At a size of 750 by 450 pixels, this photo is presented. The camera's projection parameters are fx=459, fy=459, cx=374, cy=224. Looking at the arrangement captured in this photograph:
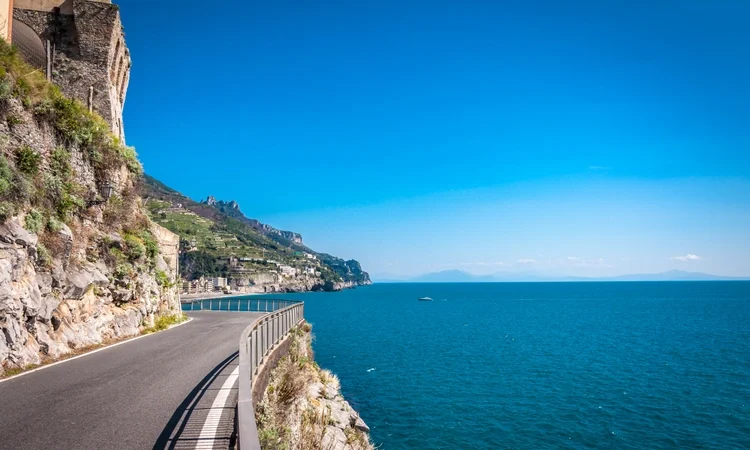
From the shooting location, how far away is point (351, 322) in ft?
237

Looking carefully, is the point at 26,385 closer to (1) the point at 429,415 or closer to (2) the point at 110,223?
(2) the point at 110,223

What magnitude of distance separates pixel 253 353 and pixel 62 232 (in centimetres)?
795

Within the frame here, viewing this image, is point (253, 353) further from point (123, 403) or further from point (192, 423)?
point (192, 423)

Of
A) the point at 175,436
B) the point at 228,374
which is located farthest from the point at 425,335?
the point at 175,436

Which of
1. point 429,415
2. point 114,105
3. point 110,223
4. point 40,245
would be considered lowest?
point 429,415

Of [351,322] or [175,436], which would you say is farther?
[351,322]

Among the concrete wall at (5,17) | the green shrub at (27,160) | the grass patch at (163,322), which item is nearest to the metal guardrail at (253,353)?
the grass patch at (163,322)

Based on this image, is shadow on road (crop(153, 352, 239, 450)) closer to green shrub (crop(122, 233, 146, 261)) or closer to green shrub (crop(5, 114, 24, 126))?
green shrub (crop(5, 114, 24, 126))

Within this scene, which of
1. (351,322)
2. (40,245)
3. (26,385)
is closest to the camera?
(26,385)

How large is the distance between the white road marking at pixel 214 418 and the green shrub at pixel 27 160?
8724mm

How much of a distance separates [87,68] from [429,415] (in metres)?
24.8

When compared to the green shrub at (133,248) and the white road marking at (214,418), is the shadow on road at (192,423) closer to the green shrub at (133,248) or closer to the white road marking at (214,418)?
the white road marking at (214,418)

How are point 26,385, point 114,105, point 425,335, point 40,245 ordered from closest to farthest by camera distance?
point 26,385, point 40,245, point 114,105, point 425,335

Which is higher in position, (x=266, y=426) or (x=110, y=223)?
(x=110, y=223)
